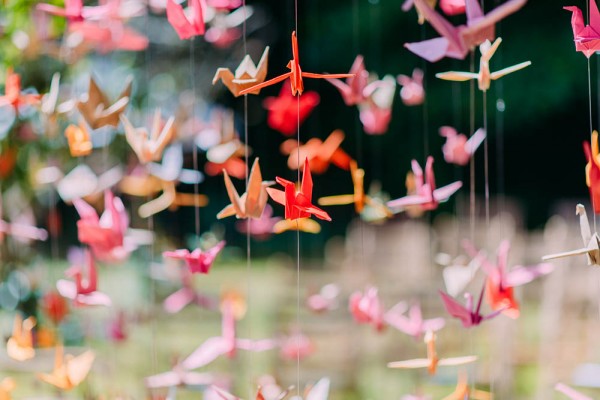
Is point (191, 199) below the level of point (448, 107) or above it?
below

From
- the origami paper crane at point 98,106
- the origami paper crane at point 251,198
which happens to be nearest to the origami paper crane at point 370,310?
the origami paper crane at point 251,198

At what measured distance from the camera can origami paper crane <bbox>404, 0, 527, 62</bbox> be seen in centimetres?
66

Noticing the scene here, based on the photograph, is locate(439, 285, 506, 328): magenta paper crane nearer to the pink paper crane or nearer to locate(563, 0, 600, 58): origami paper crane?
locate(563, 0, 600, 58): origami paper crane

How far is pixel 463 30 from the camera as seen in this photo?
2.22 feet

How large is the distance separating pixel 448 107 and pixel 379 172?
0.27m

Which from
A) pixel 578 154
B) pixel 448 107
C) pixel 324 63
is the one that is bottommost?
pixel 578 154

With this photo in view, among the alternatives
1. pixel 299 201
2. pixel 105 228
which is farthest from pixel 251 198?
pixel 105 228

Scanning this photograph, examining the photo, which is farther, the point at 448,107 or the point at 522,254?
the point at 448,107

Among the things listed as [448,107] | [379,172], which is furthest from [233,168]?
[448,107]

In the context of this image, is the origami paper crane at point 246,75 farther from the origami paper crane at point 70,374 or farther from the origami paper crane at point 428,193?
the origami paper crane at point 70,374

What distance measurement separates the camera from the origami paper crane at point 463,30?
0.66 meters

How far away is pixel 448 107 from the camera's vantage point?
6.48 ft

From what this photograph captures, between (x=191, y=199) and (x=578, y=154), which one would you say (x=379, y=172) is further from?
(x=191, y=199)

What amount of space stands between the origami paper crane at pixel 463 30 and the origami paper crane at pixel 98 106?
11.9 inches
